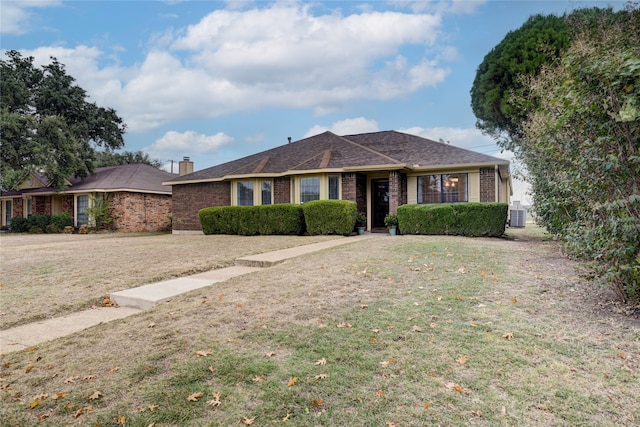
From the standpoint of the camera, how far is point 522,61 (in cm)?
1736

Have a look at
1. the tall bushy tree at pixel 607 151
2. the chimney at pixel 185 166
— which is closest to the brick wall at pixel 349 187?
the tall bushy tree at pixel 607 151

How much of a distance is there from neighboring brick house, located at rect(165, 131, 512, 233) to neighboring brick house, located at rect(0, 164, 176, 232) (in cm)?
399

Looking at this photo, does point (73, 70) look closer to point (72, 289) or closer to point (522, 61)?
point (72, 289)

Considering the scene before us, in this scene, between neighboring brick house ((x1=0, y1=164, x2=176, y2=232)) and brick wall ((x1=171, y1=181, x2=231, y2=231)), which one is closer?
brick wall ((x1=171, y1=181, x2=231, y2=231))

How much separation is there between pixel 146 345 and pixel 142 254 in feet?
21.5

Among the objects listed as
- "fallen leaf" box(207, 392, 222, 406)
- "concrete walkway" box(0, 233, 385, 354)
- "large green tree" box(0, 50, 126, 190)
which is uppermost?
"large green tree" box(0, 50, 126, 190)

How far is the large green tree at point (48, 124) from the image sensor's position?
21109 millimetres

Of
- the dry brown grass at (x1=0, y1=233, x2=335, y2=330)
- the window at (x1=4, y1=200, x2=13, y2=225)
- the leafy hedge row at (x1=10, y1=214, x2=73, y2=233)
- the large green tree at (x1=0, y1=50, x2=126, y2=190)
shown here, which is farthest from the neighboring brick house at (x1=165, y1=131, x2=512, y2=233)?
the window at (x1=4, y1=200, x2=13, y2=225)

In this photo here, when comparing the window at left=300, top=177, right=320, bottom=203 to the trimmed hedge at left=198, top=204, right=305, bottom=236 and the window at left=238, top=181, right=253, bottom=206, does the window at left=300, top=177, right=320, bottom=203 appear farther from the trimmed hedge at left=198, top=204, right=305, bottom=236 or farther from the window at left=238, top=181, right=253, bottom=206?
the window at left=238, top=181, right=253, bottom=206

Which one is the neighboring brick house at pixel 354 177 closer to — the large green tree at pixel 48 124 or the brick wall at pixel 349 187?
the brick wall at pixel 349 187

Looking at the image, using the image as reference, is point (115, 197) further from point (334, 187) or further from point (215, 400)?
point (215, 400)

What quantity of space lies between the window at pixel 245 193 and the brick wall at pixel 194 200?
2.61 feet

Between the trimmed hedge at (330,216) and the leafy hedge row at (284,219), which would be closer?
the trimmed hedge at (330,216)

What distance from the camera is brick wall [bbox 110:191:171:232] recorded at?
2114 cm
